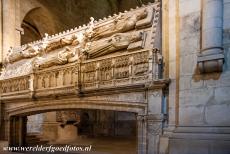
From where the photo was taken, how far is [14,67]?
9.60 m

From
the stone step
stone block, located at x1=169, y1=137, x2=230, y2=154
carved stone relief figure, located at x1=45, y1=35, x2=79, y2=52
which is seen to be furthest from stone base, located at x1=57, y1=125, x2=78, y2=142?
stone block, located at x1=169, y1=137, x2=230, y2=154

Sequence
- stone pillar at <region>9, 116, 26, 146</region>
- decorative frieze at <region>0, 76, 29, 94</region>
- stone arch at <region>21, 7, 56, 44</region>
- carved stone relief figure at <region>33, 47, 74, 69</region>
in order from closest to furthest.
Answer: carved stone relief figure at <region>33, 47, 74, 69</region>
decorative frieze at <region>0, 76, 29, 94</region>
stone pillar at <region>9, 116, 26, 146</region>
stone arch at <region>21, 7, 56, 44</region>

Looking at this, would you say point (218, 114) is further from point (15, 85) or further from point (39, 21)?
point (39, 21)

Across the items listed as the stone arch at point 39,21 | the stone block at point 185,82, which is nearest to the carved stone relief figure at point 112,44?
the stone block at point 185,82

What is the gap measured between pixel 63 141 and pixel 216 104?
7.40m

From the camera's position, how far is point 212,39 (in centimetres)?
497

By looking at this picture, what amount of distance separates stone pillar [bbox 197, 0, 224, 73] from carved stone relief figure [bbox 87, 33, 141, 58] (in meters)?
1.52

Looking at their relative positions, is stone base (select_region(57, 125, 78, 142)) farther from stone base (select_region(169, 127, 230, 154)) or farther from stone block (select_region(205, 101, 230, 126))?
stone block (select_region(205, 101, 230, 126))

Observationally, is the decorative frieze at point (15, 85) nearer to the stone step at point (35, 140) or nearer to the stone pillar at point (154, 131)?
the stone step at point (35, 140)

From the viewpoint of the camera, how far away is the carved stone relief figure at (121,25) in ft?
21.5

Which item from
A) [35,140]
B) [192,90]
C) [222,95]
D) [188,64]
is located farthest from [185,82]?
[35,140]

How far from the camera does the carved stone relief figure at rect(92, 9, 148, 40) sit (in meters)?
6.54

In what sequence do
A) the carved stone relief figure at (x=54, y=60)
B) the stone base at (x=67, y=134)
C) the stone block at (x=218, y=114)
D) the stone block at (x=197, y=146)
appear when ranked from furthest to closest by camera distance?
the stone base at (x=67, y=134)
the carved stone relief figure at (x=54, y=60)
the stone block at (x=218, y=114)
the stone block at (x=197, y=146)

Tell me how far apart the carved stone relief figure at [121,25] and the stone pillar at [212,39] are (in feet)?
5.23
